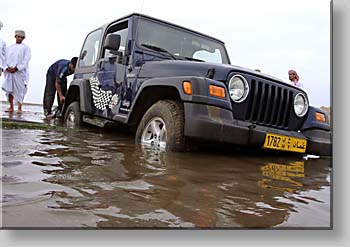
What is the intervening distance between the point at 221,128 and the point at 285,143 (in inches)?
15.8

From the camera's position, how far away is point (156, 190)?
1.24 metres

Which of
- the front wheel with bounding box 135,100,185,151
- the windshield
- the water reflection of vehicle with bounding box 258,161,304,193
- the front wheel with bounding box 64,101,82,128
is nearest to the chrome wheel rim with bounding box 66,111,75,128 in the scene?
the front wheel with bounding box 64,101,82,128

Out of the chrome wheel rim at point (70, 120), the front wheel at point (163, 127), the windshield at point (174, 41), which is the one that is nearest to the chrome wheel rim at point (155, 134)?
the front wheel at point (163, 127)

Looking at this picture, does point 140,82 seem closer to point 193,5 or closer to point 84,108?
point 193,5

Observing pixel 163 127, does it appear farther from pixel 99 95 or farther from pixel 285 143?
pixel 99 95

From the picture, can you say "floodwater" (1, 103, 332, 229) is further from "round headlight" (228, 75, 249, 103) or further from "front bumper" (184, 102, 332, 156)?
"round headlight" (228, 75, 249, 103)

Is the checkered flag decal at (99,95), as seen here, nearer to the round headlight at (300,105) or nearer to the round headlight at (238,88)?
the round headlight at (238,88)

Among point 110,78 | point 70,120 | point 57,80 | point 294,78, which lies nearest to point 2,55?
point 110,78

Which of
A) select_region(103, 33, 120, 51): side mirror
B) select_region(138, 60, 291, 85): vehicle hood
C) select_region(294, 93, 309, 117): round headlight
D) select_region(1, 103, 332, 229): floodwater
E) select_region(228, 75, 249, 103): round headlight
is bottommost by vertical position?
select_region(1, 103, 332, 229): floodwater

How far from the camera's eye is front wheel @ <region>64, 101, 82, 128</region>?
3.31 metres

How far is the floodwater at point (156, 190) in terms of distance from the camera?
110 centimetres

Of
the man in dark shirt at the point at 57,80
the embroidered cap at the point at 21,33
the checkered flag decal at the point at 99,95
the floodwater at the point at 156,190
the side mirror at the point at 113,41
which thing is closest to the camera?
the floodwater at the point at 156,190

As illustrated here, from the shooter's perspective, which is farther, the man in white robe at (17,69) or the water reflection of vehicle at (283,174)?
the man in white robe at (17,69)

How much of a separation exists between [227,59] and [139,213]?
5.65 feet
